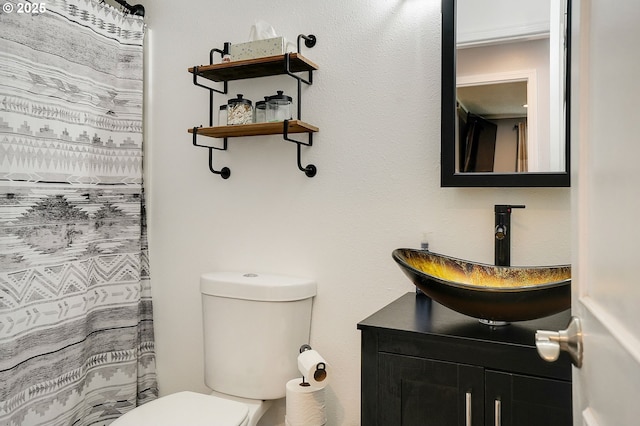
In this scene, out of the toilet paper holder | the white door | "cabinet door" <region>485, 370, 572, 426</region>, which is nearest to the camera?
the white door

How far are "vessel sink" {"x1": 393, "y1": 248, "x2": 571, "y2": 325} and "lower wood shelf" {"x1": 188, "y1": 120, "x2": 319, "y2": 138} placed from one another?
0.58 metres

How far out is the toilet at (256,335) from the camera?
5.43 feet

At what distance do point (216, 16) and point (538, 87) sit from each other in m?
1.28

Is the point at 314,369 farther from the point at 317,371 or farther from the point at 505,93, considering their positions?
the point at 505,93

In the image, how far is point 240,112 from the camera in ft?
5.69

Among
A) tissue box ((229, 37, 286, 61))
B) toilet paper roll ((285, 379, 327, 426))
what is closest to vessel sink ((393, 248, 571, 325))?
toilet paper roll ((285, 379, 327, 426))

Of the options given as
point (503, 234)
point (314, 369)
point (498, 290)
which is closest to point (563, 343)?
point (498, 290)

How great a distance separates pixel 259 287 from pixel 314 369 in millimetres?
344

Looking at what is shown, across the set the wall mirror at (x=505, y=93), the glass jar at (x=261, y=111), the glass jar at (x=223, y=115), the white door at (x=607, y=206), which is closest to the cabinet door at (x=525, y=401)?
the white door at (x=607, y=206)

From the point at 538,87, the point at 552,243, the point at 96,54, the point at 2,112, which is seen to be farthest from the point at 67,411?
the point at 538,87

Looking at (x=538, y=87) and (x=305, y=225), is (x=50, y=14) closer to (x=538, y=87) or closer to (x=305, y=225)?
(x=305, y=225)

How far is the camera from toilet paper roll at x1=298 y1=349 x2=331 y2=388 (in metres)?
1.49

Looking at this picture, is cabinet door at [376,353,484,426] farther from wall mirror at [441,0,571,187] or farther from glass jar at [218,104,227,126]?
glass jar at [218,104,227,126]

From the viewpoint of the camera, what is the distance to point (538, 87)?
140cm
